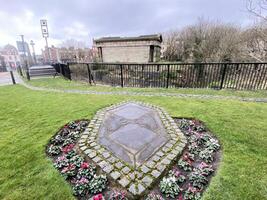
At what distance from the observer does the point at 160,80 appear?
704 centimetres

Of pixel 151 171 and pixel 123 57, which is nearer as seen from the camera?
pixel 151 171

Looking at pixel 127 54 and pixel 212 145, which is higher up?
pixel 127 54

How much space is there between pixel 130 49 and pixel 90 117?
14.6m

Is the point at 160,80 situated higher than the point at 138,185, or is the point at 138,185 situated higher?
the point at 160,80

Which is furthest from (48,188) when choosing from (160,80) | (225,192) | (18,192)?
(160,80)

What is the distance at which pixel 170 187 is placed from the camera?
169 centimetres

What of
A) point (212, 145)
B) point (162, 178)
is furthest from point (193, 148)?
point (162, 178)

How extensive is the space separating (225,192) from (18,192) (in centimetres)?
251

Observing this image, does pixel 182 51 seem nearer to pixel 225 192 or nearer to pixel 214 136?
pixel 214 136

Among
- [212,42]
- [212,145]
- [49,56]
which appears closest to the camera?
[212,145]

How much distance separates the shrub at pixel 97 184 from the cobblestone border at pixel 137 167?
0.38 feet

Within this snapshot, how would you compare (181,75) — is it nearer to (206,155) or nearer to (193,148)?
(193,148)

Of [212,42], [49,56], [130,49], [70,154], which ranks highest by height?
[212,42]

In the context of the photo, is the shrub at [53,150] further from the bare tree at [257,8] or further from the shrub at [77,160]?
the bare tree at [257,8]
